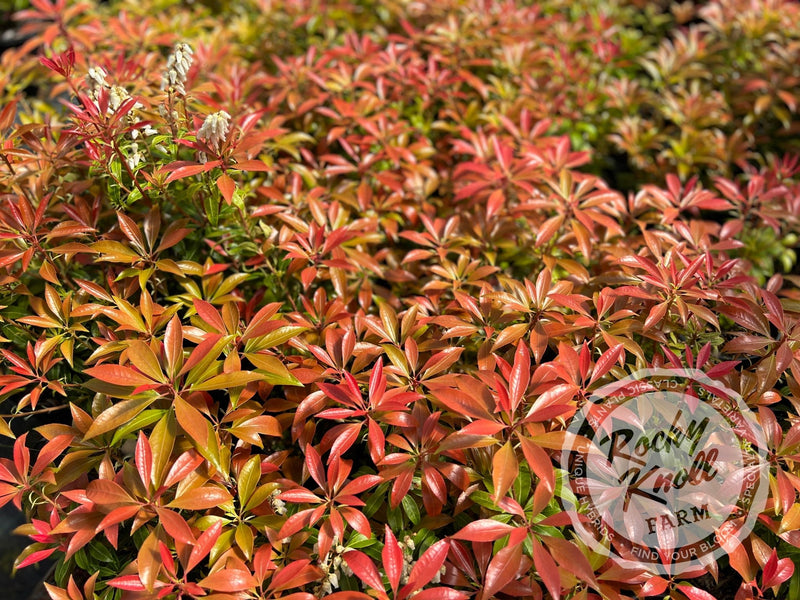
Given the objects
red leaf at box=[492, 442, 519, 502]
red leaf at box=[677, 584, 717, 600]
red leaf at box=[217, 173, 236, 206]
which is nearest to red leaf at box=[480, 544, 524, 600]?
red leaf at box=[492, 442, 519, 502]

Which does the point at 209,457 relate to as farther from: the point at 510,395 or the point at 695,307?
the point at 695,307

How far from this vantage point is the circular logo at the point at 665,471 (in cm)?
121

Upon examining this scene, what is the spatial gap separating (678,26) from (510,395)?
312 cm

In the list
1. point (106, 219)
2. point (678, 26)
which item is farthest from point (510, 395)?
point (678, 26)

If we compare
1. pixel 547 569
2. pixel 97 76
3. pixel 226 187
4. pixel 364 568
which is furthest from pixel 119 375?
pixel 547 569

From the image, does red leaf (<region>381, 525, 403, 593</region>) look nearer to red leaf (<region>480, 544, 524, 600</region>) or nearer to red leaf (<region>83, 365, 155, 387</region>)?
red leaf (<region>480, 544, 524, 600</region>)

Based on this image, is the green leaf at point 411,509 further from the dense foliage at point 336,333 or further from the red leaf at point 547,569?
the red leaf at point 547,569

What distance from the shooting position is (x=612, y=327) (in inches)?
54.2

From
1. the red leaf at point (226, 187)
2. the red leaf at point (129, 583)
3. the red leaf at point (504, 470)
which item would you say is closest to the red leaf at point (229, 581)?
the red leaf at point (129, 583)

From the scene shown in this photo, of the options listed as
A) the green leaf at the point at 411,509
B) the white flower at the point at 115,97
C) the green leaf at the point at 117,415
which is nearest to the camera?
the green leaf at the point at 117,415

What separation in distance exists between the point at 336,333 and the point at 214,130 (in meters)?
0.53

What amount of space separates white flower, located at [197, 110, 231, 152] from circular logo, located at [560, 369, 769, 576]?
0.98 meters

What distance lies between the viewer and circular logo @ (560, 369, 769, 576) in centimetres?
121

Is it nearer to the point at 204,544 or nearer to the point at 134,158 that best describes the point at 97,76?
the point at 134,158
